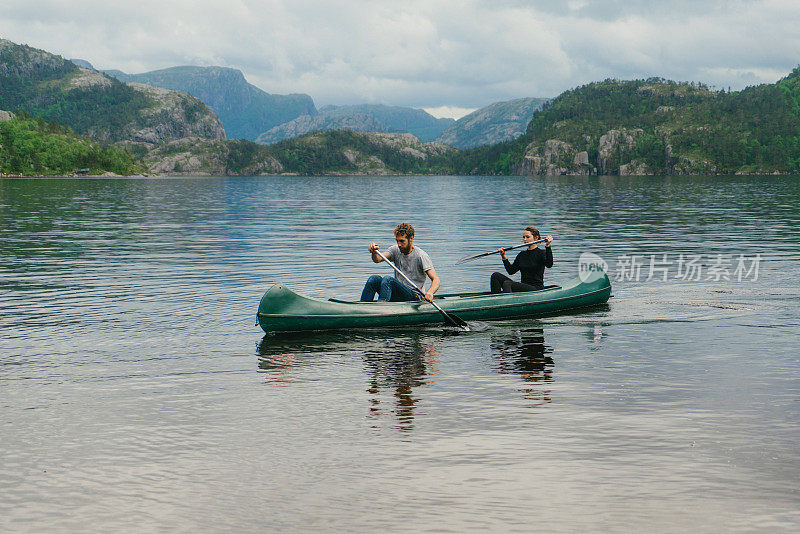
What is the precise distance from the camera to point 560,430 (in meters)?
9.95

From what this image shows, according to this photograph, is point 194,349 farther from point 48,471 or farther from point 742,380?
point 742,380

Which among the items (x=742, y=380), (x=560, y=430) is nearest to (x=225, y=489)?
(x=560, y=430)

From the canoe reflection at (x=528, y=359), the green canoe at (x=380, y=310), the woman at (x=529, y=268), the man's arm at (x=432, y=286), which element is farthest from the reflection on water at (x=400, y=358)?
the woman at (x=529, y=268)

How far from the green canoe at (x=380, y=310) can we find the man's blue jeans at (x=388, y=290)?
0.62 metres

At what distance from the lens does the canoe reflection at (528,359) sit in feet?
39.9

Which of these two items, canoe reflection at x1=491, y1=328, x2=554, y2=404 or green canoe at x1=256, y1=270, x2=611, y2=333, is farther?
green canoe at x1=256, y1=270, x2=611, y2=333

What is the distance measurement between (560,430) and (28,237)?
39416mm

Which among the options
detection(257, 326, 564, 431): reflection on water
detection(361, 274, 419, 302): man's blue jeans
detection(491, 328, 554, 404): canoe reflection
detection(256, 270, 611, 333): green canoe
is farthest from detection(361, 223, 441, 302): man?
detection(491, 328, 554, 404): canoe reflection

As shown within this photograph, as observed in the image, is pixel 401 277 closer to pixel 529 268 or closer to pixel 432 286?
pixel 432 286

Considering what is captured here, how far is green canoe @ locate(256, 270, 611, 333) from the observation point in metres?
16.6

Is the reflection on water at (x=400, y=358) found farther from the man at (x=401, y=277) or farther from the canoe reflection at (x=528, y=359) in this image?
the man at (x=401, y=277)

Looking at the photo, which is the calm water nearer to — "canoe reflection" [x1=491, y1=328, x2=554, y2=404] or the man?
"canoe reflection" [x1=491, y1=328, x2=554, y2=404]

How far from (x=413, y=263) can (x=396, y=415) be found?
7.27 metres

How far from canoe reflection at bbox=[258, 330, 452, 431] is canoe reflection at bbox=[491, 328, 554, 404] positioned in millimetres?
1339
